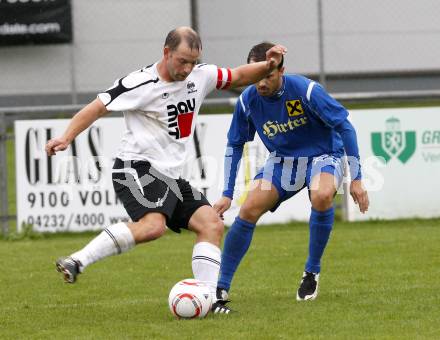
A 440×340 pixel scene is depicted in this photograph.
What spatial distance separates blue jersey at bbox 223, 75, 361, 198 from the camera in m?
6.91

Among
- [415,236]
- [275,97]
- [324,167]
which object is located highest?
[275,97]

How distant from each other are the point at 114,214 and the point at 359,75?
8010mm

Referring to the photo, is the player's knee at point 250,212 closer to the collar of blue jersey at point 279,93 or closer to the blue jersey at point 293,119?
the blue jersey at point 293,119

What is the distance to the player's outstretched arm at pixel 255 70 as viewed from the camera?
261 inches

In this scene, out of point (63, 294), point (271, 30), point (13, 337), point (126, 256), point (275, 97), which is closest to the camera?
point (13, 337)

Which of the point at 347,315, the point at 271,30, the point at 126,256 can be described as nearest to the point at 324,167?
the point at 347,315

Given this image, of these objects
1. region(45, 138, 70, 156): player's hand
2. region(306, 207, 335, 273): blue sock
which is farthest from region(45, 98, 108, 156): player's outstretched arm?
region(306, 207, 335, 273): blue sock

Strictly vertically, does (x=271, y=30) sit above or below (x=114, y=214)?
above

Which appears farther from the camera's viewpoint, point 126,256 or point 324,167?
point 126,256

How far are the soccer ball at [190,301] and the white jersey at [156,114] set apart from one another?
664mm

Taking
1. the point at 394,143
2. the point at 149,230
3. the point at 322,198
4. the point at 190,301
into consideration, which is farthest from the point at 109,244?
the point at 394,143

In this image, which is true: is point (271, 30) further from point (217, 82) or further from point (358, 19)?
point (217, 82)

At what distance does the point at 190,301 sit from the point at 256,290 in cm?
139

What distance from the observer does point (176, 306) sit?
20.9ft
